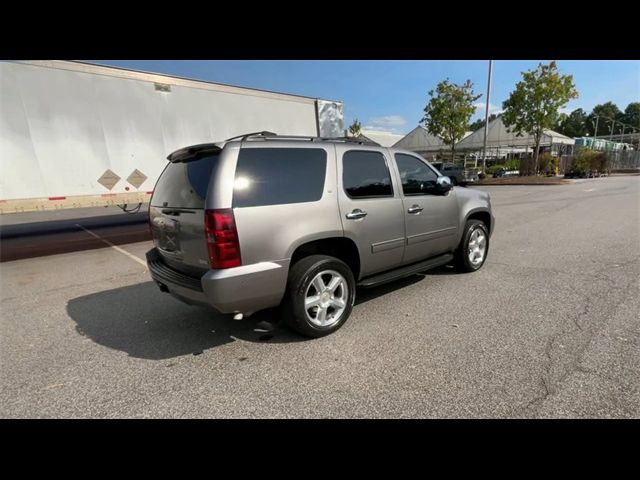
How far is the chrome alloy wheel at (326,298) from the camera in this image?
3.13 m

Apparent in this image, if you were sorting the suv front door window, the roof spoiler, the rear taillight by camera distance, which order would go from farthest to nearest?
the suv front door window
the roof spoiler
the rear taillight

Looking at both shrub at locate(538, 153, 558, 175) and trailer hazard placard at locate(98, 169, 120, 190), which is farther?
shrub at locate(538, 153, 558, 175)

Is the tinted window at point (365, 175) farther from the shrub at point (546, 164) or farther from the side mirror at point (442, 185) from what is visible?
the shrub at point (546, 164)

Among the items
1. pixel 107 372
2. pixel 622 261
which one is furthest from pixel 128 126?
pixel 622 261

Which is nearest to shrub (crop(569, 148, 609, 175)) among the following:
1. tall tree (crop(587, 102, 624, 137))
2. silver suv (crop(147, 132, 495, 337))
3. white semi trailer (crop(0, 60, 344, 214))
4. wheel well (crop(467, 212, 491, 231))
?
wheel well (crop(467, 212, 491, 231))

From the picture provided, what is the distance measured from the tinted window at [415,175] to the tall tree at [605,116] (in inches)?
5228

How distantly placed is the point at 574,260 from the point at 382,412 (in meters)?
4.99

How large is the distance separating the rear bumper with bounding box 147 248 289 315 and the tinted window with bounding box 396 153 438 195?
2.01 m

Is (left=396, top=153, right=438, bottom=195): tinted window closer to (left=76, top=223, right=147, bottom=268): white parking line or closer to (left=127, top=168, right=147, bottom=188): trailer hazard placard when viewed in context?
(left=76, top=223, right=147, bottom=268): white parking line

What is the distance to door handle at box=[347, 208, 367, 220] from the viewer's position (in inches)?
131

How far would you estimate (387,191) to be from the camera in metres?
3.76

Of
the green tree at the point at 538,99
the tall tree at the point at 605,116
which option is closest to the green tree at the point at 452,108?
the green tree at the point at 538,99

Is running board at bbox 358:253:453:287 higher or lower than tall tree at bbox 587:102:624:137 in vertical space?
lower
